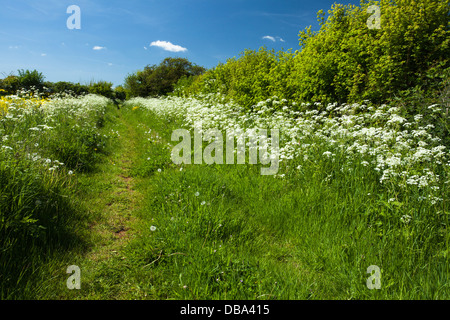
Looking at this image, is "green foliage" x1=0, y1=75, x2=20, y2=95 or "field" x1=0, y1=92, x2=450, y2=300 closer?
"field" x1=0, y1=92, x2=450, y2=300

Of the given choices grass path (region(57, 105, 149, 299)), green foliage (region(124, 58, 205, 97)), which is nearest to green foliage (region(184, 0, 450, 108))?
grass path (region(57, 105, 149, 299))

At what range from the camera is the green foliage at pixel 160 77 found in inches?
1515

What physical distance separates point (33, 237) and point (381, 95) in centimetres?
744

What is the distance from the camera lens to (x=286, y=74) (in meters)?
8.94

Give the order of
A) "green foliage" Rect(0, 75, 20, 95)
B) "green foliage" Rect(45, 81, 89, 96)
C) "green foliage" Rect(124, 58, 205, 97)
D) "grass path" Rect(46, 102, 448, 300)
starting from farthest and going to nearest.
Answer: "green foliage" Rect(124, 58, 205, 97)
"green foliage" Rect(45, 81, 89, 96)
"green foliage" Rect(0, 75, 20, 95)
"grass path" Rect(46, 102, 448, 300)

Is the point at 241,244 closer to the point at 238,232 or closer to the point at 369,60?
the point at 238,232

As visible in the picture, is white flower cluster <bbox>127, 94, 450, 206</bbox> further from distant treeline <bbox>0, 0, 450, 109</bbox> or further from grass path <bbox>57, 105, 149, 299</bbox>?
grass path <bbox>57, 105, 149, 299</bbox>

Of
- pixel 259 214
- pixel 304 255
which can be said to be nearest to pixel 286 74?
pixel 259 214

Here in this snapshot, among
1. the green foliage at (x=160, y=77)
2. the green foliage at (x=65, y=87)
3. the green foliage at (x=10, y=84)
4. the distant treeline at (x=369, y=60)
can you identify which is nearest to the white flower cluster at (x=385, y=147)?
the distant treeline at (x=369, y=60)

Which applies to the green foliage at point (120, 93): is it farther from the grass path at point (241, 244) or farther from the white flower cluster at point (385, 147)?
the grass path at point (241, 244)

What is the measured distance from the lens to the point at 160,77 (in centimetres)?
3931

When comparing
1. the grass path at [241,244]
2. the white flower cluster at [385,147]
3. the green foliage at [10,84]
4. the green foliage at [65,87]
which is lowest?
the grass path at [241,244]

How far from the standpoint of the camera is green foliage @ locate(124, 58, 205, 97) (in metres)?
38.5

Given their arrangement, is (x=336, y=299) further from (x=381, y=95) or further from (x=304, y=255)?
(x=381, y=95)
